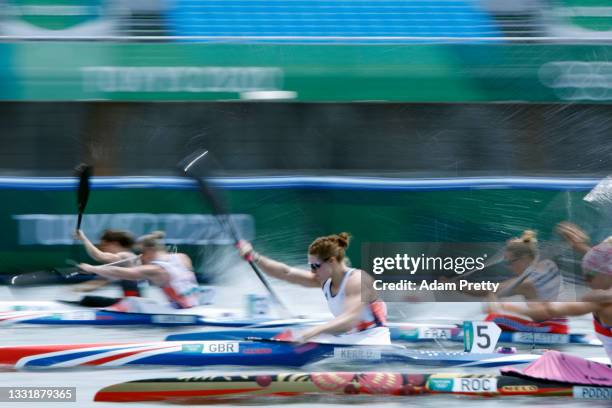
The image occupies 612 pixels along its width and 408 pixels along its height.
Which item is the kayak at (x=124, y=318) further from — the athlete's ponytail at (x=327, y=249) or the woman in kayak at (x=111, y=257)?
the athlete's ponytail at (x=327, y=249)

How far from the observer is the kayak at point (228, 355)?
15.6ft

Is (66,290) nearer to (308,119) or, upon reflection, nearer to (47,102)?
(47,102)

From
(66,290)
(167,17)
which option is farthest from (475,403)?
(167,17)

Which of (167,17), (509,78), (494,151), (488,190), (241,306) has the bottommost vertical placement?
(241,306)

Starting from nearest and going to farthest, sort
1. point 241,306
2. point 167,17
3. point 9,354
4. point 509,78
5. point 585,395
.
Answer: point 585,395 → point 9,354 → point 241,306 → point 509,78 → point 167,17

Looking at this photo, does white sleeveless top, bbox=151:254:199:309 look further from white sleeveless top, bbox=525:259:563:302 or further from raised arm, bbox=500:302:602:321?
white sleeveless top, bbox=525:259:563:302

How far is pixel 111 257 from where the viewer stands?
21.3ft

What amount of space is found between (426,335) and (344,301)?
1215mm

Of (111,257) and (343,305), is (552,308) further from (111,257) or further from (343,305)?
(111,257)

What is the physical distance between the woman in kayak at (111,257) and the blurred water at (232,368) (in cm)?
14

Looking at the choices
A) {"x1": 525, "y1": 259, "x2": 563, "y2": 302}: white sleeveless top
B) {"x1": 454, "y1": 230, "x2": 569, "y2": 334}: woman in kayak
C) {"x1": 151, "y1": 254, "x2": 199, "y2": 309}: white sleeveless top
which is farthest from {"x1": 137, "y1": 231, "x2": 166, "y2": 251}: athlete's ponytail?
{"x1": 525, "y1": 259, "x2": 563, "y2": 302}: white sleeveless top

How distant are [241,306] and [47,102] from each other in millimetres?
2630

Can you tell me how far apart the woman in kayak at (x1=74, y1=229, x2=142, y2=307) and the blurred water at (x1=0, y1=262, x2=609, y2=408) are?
5.4 inches

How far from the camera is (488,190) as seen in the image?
7.19 metres
